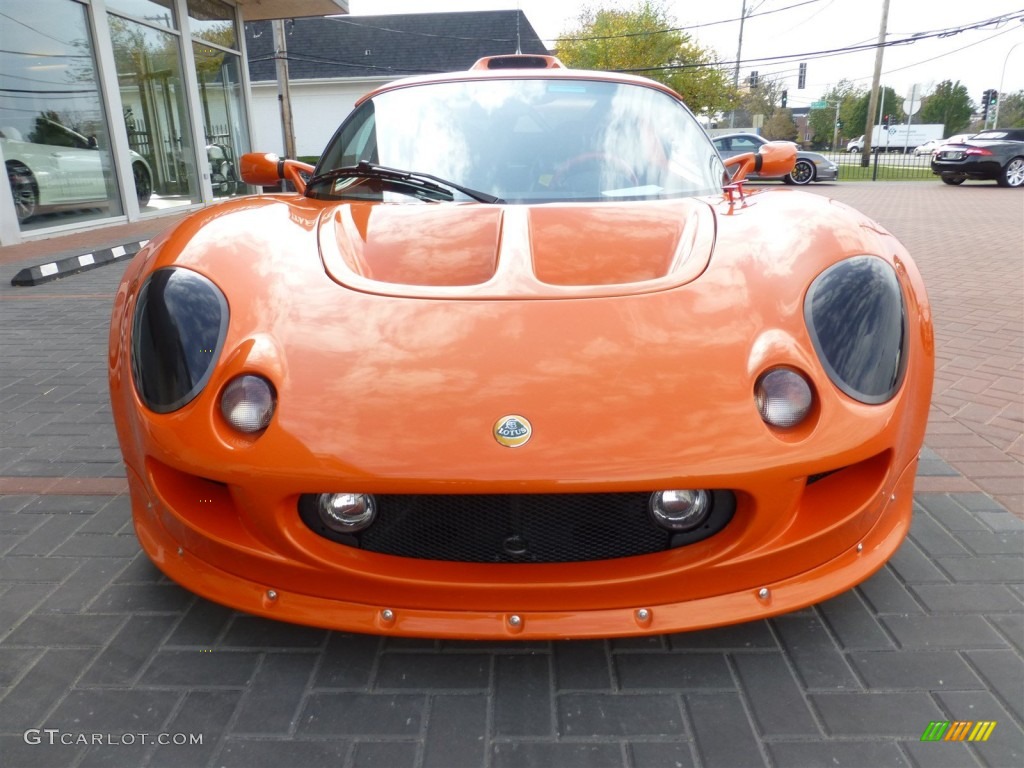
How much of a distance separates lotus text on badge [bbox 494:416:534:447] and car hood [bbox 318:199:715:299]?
0.34 metres

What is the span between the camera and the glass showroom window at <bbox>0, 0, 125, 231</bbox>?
817 cm

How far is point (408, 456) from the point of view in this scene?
1.37 m

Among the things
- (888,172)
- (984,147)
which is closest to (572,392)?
(984,147)

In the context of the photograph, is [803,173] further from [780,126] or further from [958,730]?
[780,126]

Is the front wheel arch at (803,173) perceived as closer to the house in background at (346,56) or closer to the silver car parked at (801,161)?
the silver car parked at (801,161)

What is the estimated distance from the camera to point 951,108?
220 feet

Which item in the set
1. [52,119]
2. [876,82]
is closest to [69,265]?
[52,119]

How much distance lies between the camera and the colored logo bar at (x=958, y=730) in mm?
1399

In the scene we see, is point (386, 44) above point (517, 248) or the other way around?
above

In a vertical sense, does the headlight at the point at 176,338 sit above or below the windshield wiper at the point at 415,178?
below

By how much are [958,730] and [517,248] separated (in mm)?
1341

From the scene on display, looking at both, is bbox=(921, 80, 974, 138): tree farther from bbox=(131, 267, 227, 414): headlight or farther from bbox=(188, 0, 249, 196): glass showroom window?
bbox=(131, 267, 227, 414): headlight

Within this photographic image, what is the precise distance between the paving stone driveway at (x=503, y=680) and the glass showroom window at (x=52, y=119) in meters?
7.72

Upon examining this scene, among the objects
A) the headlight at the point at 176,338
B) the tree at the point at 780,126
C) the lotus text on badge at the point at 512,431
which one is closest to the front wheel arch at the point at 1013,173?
the lotus text on badge at the point at 512,431
